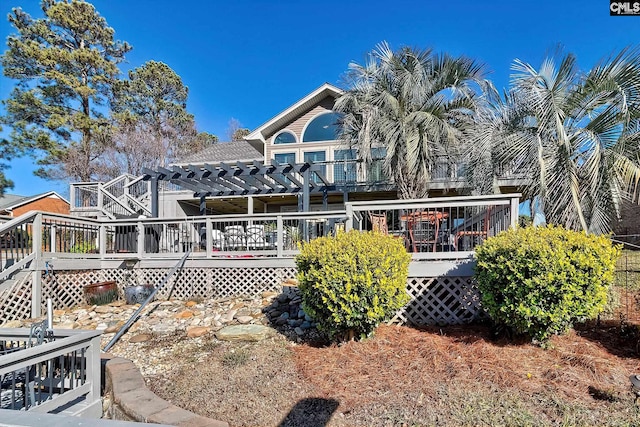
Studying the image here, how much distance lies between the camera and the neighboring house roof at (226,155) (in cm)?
1798

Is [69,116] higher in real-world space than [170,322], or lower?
higher

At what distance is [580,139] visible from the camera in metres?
5.95

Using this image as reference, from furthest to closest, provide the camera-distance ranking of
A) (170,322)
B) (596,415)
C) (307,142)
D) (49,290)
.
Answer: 1. (307,142)
2. (49,290)
3. (170,322)
4. (596,415)

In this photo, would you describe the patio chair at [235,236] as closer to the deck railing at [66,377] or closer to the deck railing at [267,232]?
the deck railing at [267,232]

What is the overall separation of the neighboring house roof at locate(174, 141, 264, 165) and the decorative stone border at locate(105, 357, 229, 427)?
595 inches

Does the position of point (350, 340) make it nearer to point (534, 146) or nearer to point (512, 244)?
point (512, 244)

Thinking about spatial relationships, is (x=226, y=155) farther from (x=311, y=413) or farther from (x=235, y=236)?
(x=311, y=413)

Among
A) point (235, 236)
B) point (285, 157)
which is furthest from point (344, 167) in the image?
point (235, 236)

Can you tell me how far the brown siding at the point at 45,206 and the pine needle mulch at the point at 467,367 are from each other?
88.8ft

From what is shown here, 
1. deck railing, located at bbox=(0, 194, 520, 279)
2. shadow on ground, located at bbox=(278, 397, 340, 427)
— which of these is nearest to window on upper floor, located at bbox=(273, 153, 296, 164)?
deck railing, located at bbox=(0, 194, 520, 279)

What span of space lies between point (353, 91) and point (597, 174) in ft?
21.1

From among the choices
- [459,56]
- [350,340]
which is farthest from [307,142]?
[350,340]

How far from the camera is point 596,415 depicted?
2719mm

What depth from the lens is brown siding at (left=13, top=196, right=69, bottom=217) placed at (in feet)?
76.6
